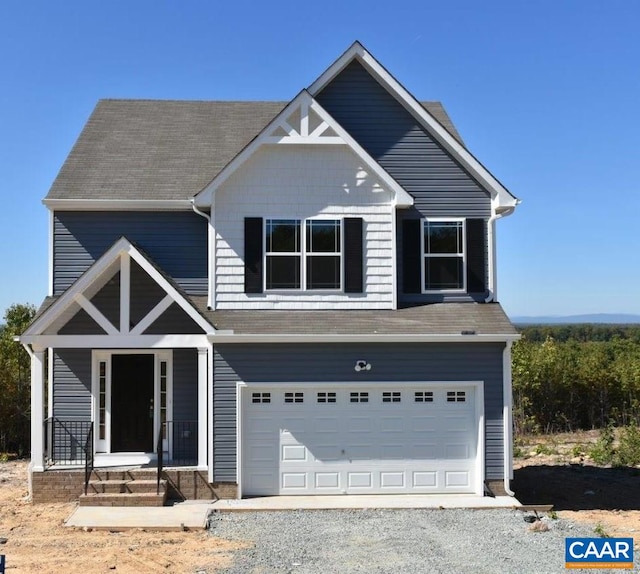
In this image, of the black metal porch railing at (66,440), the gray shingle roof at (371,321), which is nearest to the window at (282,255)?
the gray shingle roof at (371,321)

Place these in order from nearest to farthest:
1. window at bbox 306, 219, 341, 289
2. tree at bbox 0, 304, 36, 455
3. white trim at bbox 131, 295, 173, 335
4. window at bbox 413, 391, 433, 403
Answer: white trim at bbox 131, 295, 173, 335 < window at bbox 413, 391, 433, 403 < window at bbox 306, 219, 341, 289 < tree at bbox 0, 304, 36, 455

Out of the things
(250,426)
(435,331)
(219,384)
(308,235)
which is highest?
(308,235)

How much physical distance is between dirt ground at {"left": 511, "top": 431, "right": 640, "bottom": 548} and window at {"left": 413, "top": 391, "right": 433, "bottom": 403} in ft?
9.83

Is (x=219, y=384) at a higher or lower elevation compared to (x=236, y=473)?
higher

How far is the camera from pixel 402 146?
14.6 m

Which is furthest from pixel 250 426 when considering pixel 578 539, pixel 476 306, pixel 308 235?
pixel 578 539

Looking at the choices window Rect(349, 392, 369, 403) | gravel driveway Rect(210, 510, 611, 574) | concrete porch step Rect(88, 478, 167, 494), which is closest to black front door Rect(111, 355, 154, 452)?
concrete porch step Rect(88, 478, 167, 494)

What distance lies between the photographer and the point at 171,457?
14.4 m

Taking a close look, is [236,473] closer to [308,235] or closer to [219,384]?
[219,384]

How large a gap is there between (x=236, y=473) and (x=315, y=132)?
22.1 feet

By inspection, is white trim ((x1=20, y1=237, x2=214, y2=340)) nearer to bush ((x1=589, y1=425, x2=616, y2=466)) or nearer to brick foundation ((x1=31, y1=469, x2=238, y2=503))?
brick foundation ((x1=31, y1=469, x2=238, y2=503))

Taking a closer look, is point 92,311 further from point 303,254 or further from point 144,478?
point 303,254

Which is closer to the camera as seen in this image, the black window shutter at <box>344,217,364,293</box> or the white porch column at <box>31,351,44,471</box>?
the white porch column at <box>31,351,44,471</box>

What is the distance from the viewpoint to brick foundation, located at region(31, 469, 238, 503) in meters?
12.9
